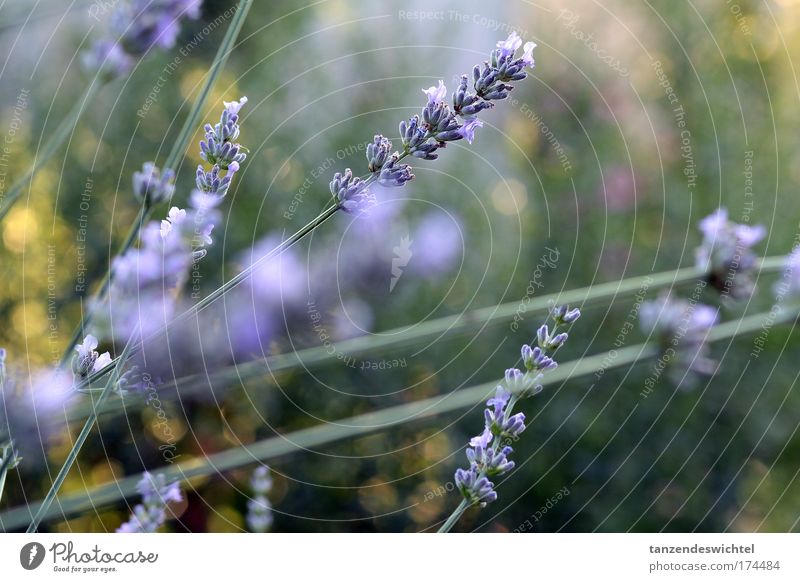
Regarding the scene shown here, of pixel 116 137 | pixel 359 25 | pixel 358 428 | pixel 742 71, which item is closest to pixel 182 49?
pixel 116 137

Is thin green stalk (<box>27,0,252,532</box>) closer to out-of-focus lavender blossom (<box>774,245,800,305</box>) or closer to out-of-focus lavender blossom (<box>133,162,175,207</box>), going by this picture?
out-of-focus lavender blossom (<box>133,162,175,207</box>)

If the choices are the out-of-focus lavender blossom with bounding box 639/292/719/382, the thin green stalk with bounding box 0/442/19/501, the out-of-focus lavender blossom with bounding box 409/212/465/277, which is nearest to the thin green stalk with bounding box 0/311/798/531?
the out-of-focus lavender blossom with bounding box 639/292/719/382

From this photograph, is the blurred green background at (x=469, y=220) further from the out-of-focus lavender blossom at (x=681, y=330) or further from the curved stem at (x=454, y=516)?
the curved stem at (x=454, y=516)

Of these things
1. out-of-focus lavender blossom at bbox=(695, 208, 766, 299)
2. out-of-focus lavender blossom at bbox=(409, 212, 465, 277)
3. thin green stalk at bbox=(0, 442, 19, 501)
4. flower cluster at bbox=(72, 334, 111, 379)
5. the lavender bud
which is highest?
out-of-focus lavender blossom at bbox=(409, 212, 465, 277)

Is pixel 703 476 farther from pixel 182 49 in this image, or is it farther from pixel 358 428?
pixel 182 49

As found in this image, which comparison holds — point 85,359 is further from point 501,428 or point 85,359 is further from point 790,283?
point 790,283
